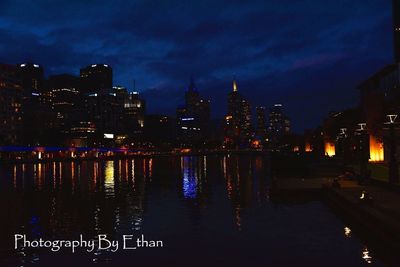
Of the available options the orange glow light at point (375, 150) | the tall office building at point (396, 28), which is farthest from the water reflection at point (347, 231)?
the tall office building at point (396, 28)

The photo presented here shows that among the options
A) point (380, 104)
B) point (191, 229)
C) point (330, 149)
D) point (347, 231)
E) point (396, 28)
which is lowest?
point (347, 231)

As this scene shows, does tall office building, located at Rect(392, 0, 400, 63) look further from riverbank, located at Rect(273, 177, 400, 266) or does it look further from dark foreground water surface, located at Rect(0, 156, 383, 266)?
dark foreground water surface, located at Rect(0, 156, 383, 266)

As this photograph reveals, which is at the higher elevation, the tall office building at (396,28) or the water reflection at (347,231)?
the tall office building at (396,28)

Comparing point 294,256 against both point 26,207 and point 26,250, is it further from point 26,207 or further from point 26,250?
point 26,207

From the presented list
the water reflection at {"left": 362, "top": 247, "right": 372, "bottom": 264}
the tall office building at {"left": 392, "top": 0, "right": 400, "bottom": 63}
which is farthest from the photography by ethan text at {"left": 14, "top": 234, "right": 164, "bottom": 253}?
the tall office building at {"left": 392, "top": 0, "right": 400, "bottom": 63}

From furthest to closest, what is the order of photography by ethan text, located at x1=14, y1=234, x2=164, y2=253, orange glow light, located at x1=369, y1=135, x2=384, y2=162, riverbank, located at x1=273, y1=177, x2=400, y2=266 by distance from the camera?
orange glow light, located at x1=369, y1=135, x2=384, y2=162 → photography by ethan text, located at x1=14, y1=234, x2=164, y2=253 → riverbank, located at x1=273, y1=177, x2=400, y2=266

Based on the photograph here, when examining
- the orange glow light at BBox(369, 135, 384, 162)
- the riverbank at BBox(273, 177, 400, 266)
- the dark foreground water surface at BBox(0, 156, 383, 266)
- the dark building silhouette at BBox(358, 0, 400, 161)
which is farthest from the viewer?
the orange glow light at BBox(369, 135, 384, 162)

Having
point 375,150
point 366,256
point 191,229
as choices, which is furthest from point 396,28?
point 366,256

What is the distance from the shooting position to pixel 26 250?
23156 millimetres

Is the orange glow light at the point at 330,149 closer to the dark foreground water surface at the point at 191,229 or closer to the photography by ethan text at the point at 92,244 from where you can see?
the dark foreground water surface at the point at 191,229

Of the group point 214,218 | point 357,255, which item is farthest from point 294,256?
point 214,218

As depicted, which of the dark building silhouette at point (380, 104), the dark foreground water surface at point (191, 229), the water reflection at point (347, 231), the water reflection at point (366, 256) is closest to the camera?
the water reflection at point (366, 256)

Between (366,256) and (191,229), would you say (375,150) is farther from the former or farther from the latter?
(366,256)

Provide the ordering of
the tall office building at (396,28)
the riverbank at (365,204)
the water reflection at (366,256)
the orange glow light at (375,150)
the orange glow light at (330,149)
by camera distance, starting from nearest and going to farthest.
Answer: the water reflection at (366,256) < the riverbank at (365,204) < the orange glow light at (375,150) < the tall office building at (396,28) < the orange glow light at (330,149)
